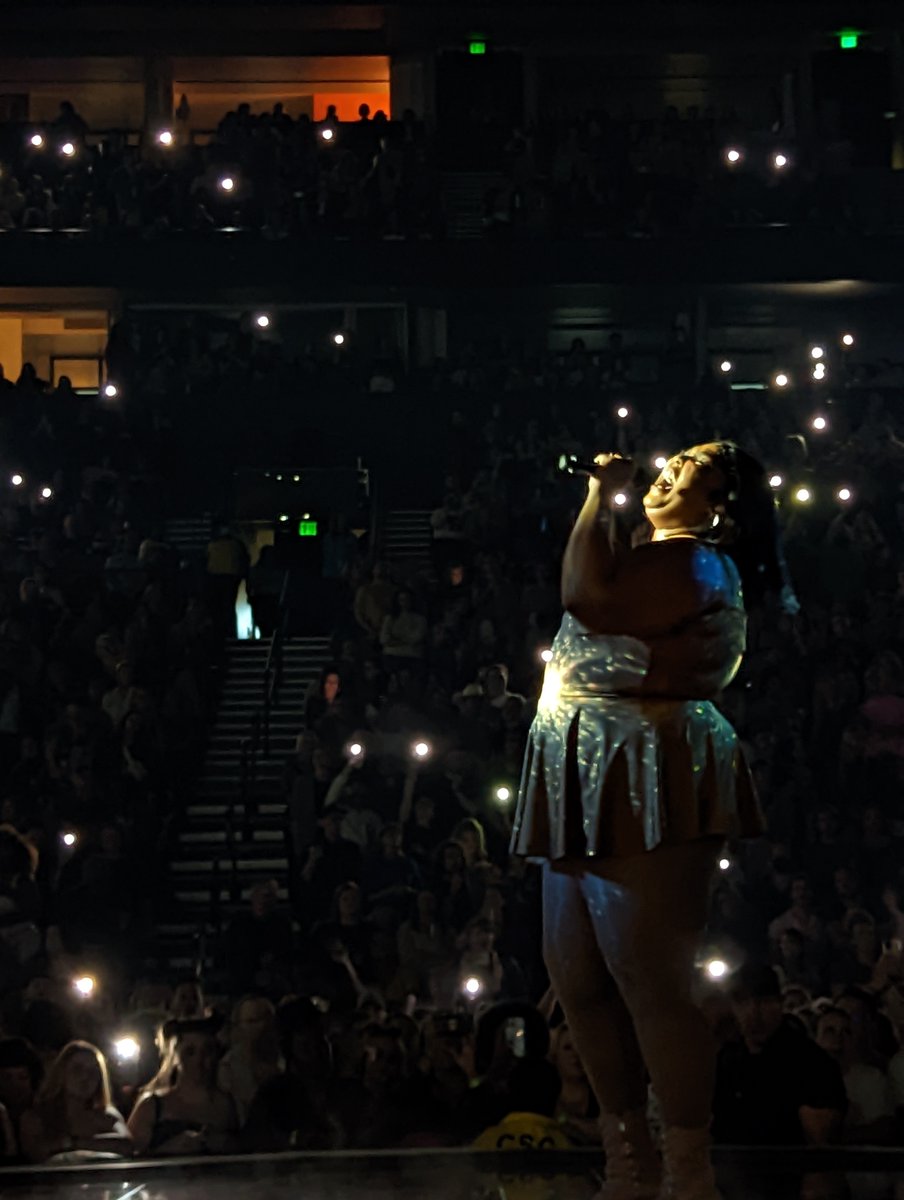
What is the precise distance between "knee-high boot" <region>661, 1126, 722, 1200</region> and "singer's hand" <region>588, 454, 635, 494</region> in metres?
1.51

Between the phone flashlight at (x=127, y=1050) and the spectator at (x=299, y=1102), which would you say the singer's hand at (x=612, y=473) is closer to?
the spectator at (x=299, y=1102)

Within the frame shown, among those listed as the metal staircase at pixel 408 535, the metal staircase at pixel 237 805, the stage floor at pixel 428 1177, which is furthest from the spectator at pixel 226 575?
the stage floor at pixel 428 1177

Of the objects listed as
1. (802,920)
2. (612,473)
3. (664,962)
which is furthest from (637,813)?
(802,920)

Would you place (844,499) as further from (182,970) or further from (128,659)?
(182,970)

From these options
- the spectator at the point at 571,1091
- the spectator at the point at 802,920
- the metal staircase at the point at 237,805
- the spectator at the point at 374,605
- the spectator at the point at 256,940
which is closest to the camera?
the spectator at the point at 571,1091

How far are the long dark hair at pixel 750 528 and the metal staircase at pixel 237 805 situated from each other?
8082 millimetres

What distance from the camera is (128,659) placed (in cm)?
1467

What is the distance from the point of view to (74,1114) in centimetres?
754

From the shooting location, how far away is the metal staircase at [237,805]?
13234mm

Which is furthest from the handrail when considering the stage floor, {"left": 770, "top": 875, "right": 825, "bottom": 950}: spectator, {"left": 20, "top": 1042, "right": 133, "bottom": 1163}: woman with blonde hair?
the stage floor

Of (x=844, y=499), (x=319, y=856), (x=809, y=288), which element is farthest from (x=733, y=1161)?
(x=809, y=288)

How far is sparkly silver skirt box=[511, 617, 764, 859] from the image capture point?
15.1 feet

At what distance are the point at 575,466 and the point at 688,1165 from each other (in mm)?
1652

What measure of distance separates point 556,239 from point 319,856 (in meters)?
13.9
